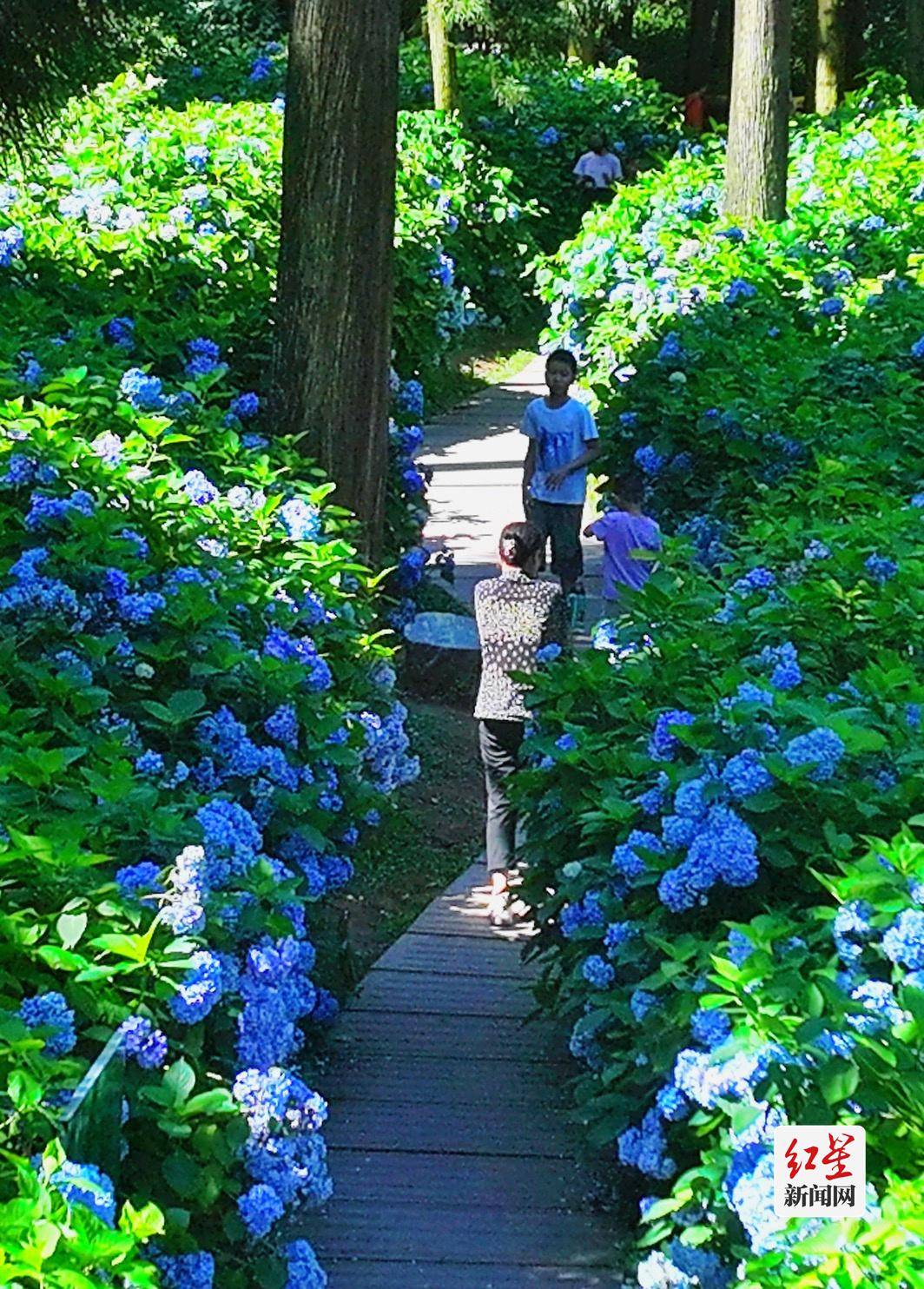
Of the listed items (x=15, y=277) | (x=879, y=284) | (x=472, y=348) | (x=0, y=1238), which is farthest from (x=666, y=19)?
(x=0, y=1238)

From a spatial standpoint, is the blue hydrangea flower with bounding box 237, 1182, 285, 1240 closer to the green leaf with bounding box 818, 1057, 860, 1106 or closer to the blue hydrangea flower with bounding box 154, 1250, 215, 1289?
the blue hydrangea flower with bounding box 154, 1250, 215, 1289

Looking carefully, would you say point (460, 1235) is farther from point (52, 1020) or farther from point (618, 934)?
point (52, 1020)

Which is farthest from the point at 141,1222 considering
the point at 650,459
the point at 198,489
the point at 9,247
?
the point at 650,459

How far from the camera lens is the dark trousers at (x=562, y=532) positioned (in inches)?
361

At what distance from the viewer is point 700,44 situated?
33.2m

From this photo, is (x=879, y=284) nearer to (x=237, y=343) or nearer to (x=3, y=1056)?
(x=237, y=343)

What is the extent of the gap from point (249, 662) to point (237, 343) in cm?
320

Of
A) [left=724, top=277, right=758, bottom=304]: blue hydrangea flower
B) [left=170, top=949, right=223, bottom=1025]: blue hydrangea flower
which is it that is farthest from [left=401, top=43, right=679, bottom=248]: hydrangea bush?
[left=170, top=949, right=223, bottom=1025]: blue hydrangea flower

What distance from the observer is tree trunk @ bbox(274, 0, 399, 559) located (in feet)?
21.6

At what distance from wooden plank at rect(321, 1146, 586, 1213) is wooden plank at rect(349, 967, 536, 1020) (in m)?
0.96

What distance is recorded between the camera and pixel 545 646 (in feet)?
20.7

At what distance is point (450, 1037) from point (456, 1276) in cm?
144

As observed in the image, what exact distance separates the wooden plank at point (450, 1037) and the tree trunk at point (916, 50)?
56.2 feet

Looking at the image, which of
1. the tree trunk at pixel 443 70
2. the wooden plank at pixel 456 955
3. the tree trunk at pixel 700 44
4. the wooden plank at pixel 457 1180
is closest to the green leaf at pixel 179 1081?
the wooden plank at pixel 457 1180
